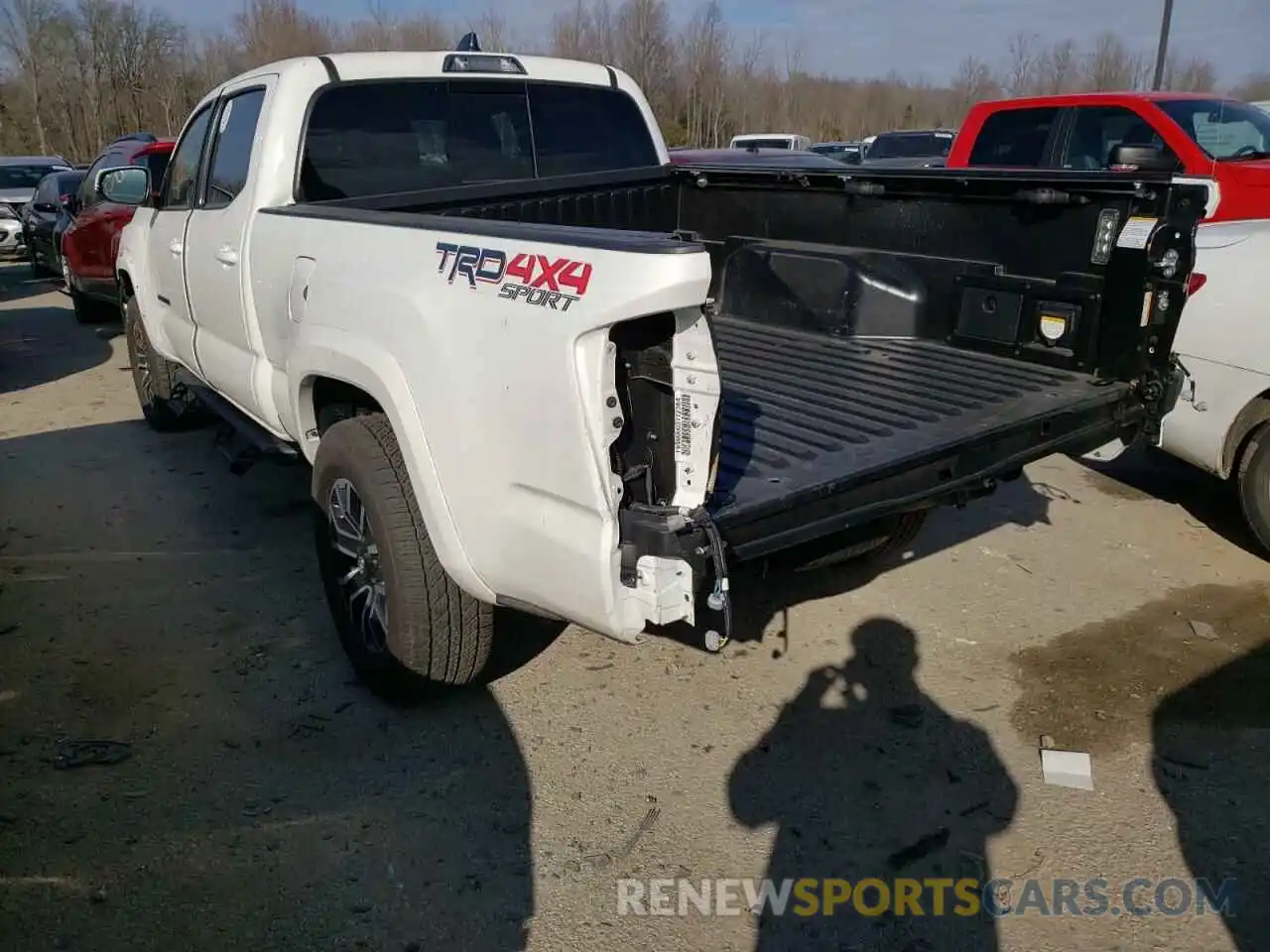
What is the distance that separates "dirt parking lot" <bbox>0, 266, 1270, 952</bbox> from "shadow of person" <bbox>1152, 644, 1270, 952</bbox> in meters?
0.01

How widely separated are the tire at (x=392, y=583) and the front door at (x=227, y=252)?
110 cm

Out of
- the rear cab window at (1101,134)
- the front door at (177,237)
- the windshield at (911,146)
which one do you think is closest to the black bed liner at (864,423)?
the front door at (177,237)

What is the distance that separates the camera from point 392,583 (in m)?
3.22

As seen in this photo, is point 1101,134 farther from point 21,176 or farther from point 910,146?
point 21,176

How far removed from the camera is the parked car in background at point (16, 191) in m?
18.0

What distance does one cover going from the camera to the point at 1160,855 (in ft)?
9.51

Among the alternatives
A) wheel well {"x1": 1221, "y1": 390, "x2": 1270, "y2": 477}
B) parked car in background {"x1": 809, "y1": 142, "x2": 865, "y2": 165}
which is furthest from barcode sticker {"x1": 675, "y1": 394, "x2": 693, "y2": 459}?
parked car in background {"x1": 809, "y1": 142, "x2": 865, "y2": 165}

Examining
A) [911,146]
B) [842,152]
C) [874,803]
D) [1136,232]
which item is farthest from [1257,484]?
[842,152]

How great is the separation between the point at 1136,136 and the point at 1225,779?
22.0 feet

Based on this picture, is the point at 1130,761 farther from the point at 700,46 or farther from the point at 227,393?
the point at 700,46

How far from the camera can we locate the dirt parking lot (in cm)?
273

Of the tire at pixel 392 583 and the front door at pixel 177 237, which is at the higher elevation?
the front door at pixel 177 237

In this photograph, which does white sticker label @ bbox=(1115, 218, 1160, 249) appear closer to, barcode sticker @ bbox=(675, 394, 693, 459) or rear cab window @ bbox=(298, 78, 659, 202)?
barcode sticker @ bbox=(675, 394, 693, 459)
